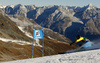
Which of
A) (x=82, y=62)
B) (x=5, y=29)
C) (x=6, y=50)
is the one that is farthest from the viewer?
(x=5, y=29)

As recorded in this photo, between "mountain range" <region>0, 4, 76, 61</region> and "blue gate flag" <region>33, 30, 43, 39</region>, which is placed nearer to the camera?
"blue gate flag" <region>33, 30, 43, 39</region>

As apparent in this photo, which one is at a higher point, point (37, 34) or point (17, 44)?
point (37, 34)

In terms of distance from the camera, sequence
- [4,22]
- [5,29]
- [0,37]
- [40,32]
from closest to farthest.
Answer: [40,32] < [0,37] < [5,29] < [4,22]

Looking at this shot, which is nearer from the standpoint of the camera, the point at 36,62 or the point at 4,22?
the point at 36,62

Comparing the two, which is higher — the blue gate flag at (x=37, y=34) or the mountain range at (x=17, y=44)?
the blue gate flag at (x=37, y=34)

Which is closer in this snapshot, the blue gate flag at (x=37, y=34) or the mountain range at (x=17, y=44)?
the blue gate flag at (x=37, y=34)

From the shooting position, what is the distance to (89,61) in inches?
400

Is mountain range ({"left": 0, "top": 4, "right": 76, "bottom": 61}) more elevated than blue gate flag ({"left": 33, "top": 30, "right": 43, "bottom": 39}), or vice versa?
blue gate flag ({"left": 33, "top": 30, "right": 43, "bottom": 39})

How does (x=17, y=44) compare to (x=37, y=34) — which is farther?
(x=17, y=44)

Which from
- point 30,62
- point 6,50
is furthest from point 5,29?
point 30,62

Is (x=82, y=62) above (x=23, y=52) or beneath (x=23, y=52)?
A: above

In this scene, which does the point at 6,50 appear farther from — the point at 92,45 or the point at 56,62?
the point at 56,62

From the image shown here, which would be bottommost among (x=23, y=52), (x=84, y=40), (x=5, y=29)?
(x=23, y=52)

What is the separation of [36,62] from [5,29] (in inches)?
3705
